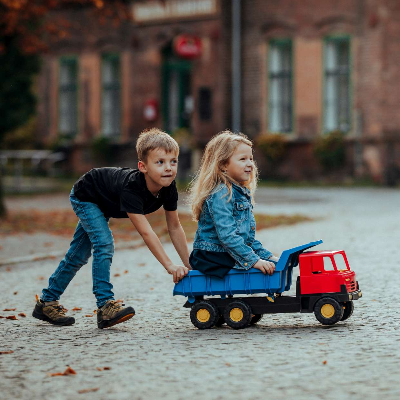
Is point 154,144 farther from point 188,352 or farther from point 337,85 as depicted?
point 337,85

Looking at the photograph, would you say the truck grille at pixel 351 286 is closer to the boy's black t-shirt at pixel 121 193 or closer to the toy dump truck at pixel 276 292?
the toy dump truck at pixel 276 292

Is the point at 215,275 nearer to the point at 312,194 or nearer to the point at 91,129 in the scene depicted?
the point at 312,194

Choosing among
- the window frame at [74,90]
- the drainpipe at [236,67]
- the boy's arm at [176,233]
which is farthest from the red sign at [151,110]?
the boy's arm at [176,233]

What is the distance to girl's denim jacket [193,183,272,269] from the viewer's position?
5.93 metres

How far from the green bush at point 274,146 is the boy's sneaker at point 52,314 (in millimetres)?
19325

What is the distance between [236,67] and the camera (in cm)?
2616

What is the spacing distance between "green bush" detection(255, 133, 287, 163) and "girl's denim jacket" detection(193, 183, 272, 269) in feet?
63.4

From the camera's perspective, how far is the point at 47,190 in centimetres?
2267

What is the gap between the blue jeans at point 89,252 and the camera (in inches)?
242

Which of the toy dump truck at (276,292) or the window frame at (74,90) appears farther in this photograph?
the window frame at (74,90)

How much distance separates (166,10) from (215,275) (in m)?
22.3

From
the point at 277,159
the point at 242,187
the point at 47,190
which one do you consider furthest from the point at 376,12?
the point at 242,187

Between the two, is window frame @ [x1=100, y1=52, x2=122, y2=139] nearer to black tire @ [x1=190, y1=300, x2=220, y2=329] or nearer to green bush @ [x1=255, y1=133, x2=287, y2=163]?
green bush @ [x1=255, y1=133, x2=287, y2=163]

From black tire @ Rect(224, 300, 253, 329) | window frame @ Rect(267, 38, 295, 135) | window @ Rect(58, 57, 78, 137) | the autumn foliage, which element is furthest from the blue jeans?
window @ Rect(58, 57, 78, 137)
